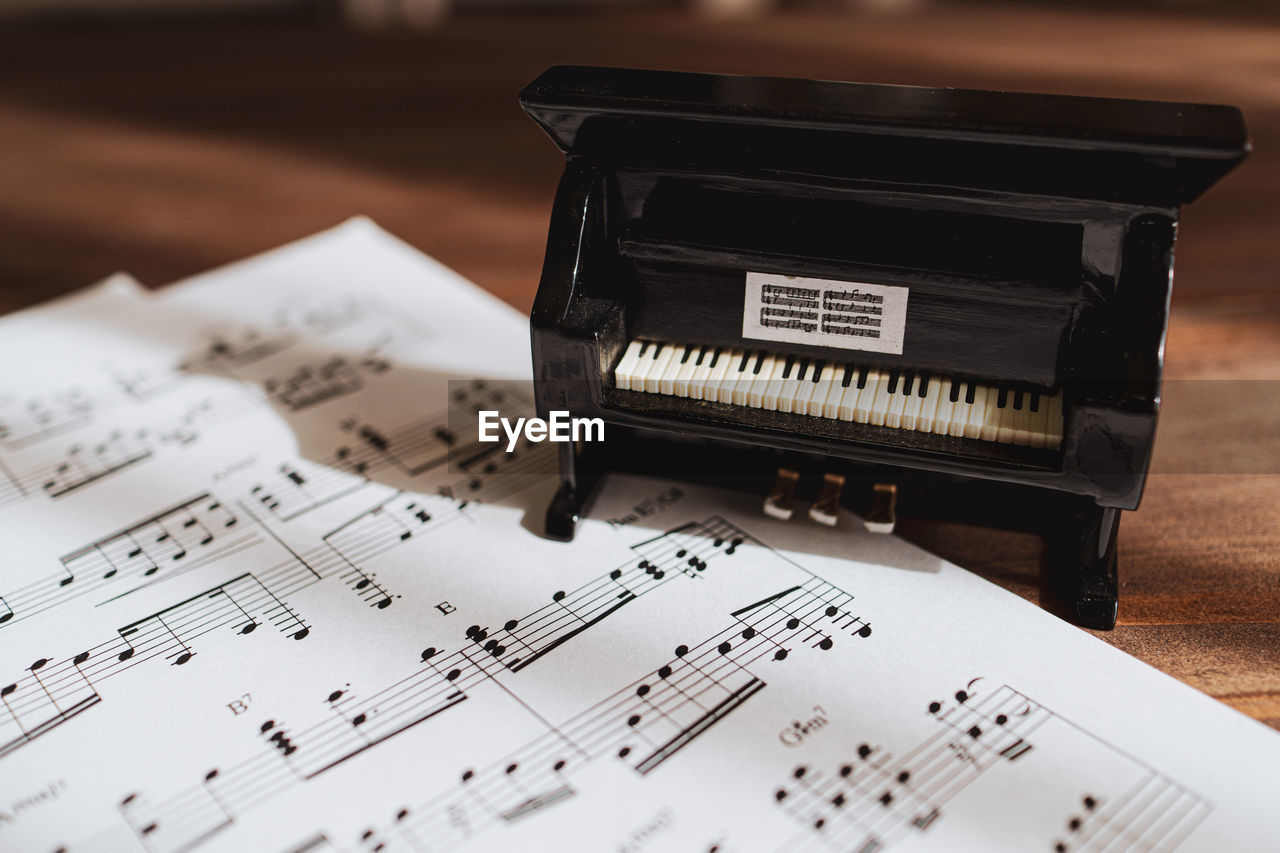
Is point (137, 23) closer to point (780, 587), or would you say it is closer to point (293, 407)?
point (293, 407)

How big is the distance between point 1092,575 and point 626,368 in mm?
612

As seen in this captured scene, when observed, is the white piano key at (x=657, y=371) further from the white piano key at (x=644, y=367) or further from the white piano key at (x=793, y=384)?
the white piano key at (x=793, y=384)

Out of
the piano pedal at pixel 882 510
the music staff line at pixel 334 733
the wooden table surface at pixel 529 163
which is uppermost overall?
the wooden table surface at pixel 529 163

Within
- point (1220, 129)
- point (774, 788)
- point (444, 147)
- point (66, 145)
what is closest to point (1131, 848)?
point (774, 788)

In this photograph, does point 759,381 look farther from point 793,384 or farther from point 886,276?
point 886,276

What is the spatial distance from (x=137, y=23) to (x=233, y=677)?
304 cm

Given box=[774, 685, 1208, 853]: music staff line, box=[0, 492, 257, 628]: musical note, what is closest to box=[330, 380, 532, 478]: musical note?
box=[0, 492, 257, 628]: musical note

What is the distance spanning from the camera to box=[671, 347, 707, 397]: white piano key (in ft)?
4.22

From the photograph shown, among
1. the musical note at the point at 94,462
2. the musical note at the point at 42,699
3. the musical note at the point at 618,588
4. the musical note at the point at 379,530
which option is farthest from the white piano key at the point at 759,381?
the musical note at the point at 94,462

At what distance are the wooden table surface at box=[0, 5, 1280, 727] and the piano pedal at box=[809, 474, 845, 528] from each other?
0.14 meters

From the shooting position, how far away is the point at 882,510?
1.37 metres

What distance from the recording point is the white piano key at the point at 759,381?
49.9 inches

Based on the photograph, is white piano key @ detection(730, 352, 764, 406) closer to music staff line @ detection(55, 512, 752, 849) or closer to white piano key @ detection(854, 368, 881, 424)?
white piano key @ detection(854, 368, 881, 424)

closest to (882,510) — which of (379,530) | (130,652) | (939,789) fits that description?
(939,789)
